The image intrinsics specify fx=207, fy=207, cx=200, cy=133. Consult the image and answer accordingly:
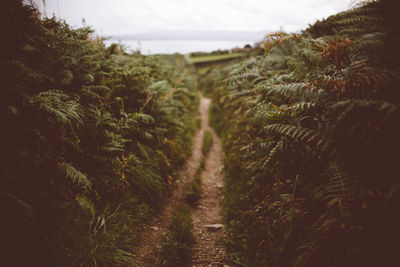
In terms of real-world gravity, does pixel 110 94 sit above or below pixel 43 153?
above

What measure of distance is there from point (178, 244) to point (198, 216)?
3.71 ft

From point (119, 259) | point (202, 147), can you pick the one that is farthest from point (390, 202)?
point (202, 147)

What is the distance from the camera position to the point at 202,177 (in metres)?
6.33

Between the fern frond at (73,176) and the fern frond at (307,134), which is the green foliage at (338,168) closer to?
the fern frond at (307,134)

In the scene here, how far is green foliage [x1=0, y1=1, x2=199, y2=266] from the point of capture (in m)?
2.46

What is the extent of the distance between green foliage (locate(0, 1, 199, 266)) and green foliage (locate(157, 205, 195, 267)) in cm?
50

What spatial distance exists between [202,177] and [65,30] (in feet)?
16.1

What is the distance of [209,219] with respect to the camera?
14.9 ft

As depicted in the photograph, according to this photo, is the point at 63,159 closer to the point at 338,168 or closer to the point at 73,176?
the point at 73,176

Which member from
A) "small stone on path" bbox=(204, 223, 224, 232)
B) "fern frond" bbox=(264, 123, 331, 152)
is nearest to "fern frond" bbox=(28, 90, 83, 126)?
"fern frond" bbox=(264, 123, 331, 152)

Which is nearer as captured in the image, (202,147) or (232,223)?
(232,223)

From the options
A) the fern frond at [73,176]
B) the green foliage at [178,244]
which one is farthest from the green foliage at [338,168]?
the fern frond at [73,176]

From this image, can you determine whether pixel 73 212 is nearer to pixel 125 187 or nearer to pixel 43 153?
pixel 43 153

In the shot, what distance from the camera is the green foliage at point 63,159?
246cm
